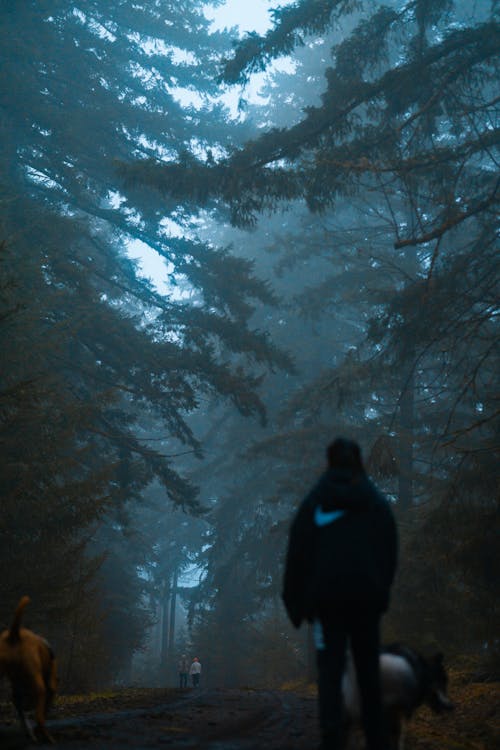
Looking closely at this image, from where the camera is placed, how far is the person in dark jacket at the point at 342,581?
4.11 metres

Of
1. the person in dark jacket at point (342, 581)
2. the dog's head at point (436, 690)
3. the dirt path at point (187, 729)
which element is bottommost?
the dirt path at point (187, 729)

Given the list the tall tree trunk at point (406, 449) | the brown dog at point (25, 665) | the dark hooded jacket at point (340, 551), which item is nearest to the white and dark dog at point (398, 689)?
the dark hooded jacket at point (340, 551)

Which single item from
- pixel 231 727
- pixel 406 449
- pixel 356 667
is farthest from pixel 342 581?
pixel 406 449

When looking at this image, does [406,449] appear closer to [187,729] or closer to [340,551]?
[187,729]

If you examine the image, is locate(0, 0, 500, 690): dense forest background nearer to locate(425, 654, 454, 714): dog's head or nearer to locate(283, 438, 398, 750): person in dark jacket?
locate(425, 654, 454, 714): dog's head

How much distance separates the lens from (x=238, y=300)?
832 inches

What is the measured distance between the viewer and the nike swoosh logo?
4336 millimetres

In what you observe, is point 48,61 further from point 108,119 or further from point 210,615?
point 210,615

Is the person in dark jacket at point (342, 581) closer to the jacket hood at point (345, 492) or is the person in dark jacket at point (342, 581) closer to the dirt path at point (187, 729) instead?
the jacket hood at point (345, 492)

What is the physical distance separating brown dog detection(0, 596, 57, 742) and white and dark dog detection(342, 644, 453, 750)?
258cm

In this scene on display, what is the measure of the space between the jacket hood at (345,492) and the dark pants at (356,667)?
0.61 m

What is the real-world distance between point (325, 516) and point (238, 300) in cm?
1703

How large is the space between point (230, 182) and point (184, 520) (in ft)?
126

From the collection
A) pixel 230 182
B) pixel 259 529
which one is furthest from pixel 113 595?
pixel 230 182
